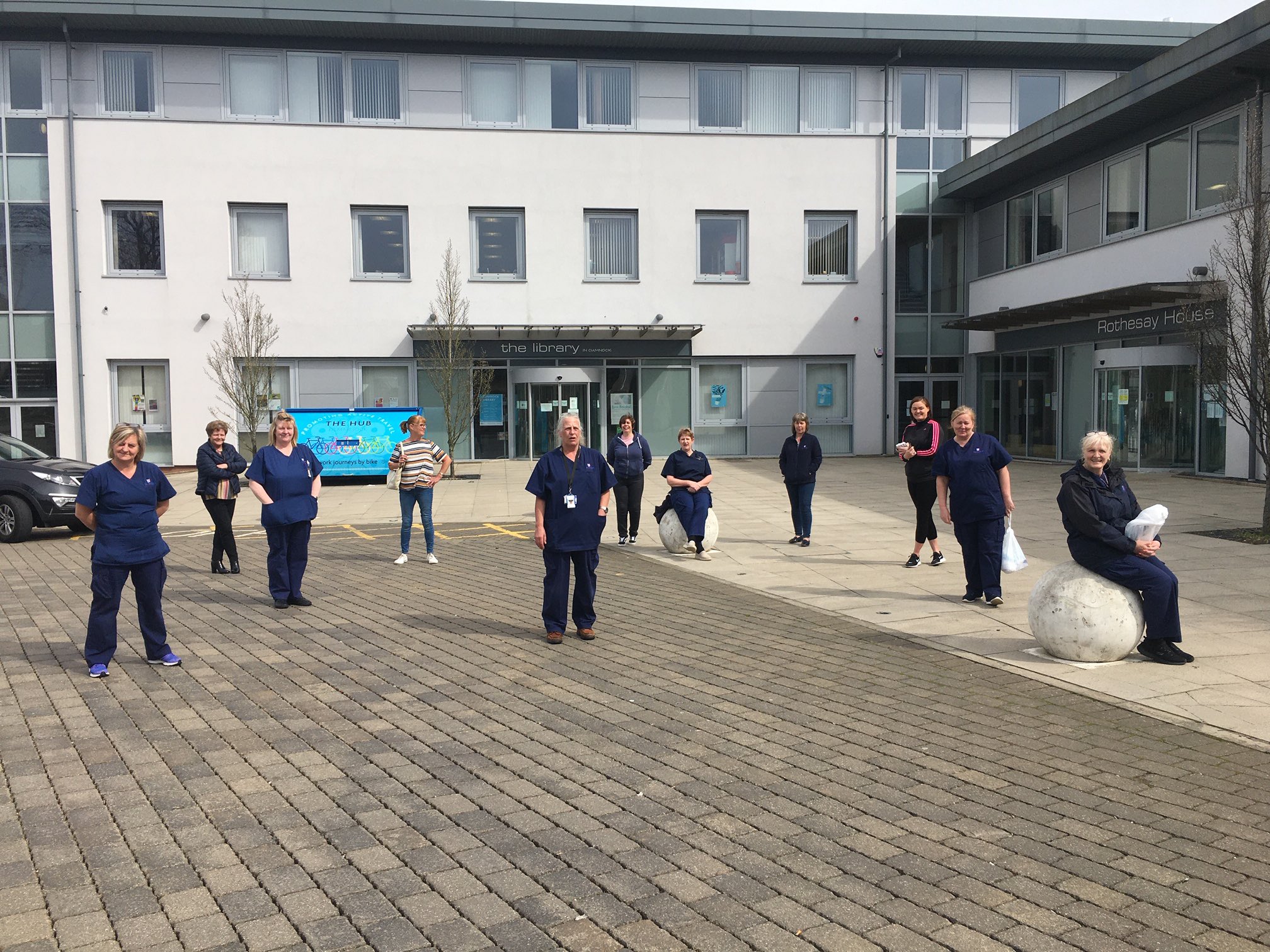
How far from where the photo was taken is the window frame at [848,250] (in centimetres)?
3142

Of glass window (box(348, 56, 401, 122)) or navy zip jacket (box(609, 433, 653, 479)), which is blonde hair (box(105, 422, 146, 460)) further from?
glass window (box(348, 56, 401, 122))

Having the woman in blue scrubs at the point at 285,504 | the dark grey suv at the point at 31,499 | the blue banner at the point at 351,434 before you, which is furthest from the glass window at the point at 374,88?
the woman in blue scrubs at the point at 285,504

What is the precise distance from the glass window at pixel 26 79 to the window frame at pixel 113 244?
3291 mm

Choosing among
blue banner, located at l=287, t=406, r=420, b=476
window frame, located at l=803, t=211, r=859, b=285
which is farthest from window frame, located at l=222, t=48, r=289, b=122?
window frame, located at l=803, t=211, r=859, b=285

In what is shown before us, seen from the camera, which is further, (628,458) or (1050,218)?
(1050,218)

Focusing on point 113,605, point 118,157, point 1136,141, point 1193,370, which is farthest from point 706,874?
point 118,157

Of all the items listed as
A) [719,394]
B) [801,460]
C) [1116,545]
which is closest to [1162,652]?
[1116,545]

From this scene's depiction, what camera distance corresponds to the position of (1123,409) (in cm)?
2412

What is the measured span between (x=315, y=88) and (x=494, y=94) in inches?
192

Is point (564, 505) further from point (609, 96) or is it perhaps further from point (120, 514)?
point (609, 96)

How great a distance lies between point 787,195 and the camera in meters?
31.1

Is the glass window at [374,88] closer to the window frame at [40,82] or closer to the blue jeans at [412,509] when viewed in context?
the window frame at [40,82]

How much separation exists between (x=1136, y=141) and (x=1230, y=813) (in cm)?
2276

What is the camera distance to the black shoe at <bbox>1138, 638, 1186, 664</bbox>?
749 centimetres
